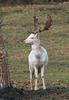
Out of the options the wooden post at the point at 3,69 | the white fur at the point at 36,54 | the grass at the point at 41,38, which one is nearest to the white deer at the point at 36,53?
the white fur at the point at 36,54

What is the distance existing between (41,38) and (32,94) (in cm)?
1437

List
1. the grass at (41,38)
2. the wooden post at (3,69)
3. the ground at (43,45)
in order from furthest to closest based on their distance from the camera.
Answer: the grass at (41,38) → the ground at (43,45) → the wooden post at (3,69)

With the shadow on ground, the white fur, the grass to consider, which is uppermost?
the white fur

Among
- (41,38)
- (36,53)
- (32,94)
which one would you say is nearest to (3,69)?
(32,94)

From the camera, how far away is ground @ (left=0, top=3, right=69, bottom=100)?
12384 mm

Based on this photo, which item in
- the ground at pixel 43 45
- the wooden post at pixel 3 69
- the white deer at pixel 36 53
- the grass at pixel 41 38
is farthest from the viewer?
the grass at pixel 41 38

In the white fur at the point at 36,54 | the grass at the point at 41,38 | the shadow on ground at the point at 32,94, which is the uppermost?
the white fur at the point at 36,54

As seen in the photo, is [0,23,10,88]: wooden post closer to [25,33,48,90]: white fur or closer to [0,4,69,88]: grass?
[25,33,48,90]: white fur

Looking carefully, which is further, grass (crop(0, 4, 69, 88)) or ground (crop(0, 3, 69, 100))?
grass (crop(0, 4, 69, 88))

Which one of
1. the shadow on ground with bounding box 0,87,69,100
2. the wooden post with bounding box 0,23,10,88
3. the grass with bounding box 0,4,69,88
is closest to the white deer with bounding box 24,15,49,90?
the shadow on ground with bounding box 0,87,69,100

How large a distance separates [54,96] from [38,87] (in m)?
2.54

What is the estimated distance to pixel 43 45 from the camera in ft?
80.7

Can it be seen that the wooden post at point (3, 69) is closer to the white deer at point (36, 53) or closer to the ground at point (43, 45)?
the ground at point (43, 45)

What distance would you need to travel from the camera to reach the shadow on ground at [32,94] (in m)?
11.8
